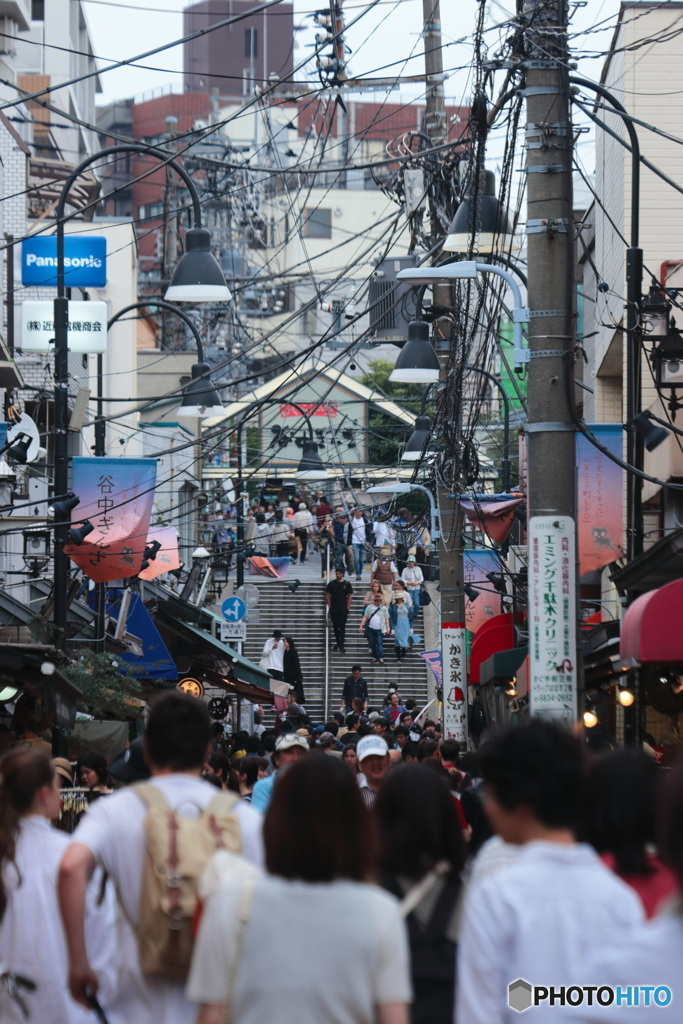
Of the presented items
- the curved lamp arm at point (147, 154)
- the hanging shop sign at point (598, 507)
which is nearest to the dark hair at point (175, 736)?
the curved lamp arm at point (147, 154)

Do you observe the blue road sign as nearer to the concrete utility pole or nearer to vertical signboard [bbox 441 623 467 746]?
the concrete utility pole

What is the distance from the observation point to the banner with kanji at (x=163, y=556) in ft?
85.4

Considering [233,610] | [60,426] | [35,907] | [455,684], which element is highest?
[60,426]

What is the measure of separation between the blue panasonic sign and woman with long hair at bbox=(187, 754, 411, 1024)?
24759mm

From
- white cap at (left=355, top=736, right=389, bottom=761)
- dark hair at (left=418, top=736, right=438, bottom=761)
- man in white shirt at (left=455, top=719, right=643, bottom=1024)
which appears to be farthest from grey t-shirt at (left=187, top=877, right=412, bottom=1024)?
dark hair at (left=418, top=736, right=438, bottom=761)

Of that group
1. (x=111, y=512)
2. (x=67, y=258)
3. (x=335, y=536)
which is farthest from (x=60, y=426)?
(x=335, y=536)

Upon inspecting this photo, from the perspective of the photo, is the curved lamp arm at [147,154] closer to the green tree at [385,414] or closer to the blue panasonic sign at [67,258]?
the blue panasonic sign at [67,258]

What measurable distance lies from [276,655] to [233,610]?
123 inches

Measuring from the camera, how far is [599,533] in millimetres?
15711

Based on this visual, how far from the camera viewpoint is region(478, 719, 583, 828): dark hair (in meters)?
4.15

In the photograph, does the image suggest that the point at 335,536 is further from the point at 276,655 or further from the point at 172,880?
the point at 172,880

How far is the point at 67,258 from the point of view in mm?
29000

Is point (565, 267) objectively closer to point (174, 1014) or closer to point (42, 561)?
point (174, 1014)

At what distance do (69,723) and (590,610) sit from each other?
438 inches
